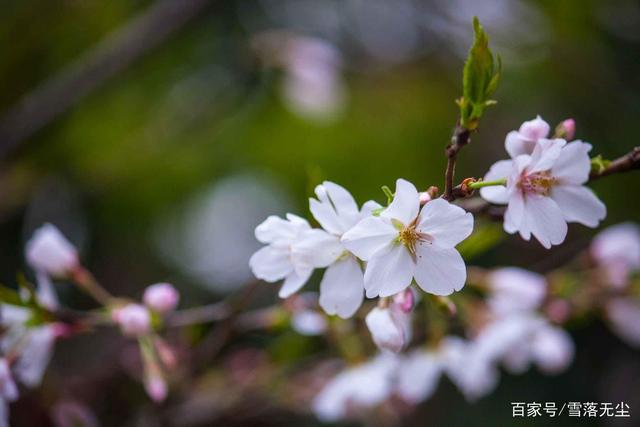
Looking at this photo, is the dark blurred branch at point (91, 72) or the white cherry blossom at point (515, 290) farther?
the dark blurred branch at point (91, 72)

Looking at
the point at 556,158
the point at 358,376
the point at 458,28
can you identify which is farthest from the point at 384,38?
the point at 556,158

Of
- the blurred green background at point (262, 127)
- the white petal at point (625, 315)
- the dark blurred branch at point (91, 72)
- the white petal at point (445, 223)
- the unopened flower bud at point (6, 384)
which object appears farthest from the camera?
the blurred green background at point (262, 127)

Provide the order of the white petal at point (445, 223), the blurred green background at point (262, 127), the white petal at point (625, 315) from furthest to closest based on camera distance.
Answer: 1. the blurred green background at point (262, 127)
2. the white petal at point (625, 315)
3. the white petal at point (445, 223)

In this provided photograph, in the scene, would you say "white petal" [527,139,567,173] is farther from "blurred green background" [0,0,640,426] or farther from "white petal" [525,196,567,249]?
"blurred green background" [0,0,640,426]

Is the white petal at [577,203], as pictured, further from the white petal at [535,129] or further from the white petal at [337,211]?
the white petal at [337,211]

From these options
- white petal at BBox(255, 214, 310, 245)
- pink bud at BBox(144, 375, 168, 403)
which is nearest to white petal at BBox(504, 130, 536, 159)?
white petal at BBox(255, 214, 310, 245)

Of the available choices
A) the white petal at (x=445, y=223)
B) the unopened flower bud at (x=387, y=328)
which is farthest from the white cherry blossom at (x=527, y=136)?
the unopened flower bud at (x=387, y=328)

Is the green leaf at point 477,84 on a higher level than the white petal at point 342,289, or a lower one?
higher

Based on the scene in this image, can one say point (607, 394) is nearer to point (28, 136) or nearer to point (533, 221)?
point (533, 221)
